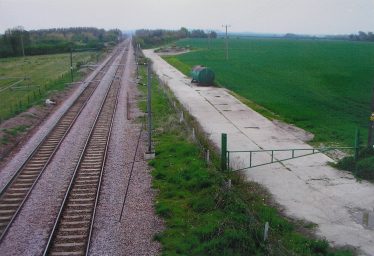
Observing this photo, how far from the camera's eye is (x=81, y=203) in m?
16.0

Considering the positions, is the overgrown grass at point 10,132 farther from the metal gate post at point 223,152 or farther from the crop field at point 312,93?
the crop field at point 312,93

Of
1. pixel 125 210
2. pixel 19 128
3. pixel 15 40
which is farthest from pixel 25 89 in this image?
pixel 15 40

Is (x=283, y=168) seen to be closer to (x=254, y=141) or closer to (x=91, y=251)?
(x=254, y=141)

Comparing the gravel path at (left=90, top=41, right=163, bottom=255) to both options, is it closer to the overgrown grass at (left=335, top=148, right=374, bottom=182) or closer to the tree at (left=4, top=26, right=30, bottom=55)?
the overgrown grass at (left=335, top=148, right=374, bottom=182)

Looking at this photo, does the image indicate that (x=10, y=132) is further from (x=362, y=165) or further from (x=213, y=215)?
(x=362, y=165)

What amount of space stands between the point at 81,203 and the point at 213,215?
5.03 metres

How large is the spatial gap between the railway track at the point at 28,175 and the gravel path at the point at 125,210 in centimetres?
292

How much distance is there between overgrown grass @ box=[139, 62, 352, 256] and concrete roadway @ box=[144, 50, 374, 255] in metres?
0.82

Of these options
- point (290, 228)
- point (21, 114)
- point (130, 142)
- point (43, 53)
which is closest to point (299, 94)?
point (130, 142)

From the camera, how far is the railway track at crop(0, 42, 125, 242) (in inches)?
601

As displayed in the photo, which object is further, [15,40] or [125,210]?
[15,40]

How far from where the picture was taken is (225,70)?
64188 mm

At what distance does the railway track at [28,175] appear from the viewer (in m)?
15.3

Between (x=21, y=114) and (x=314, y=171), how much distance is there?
2135cm
